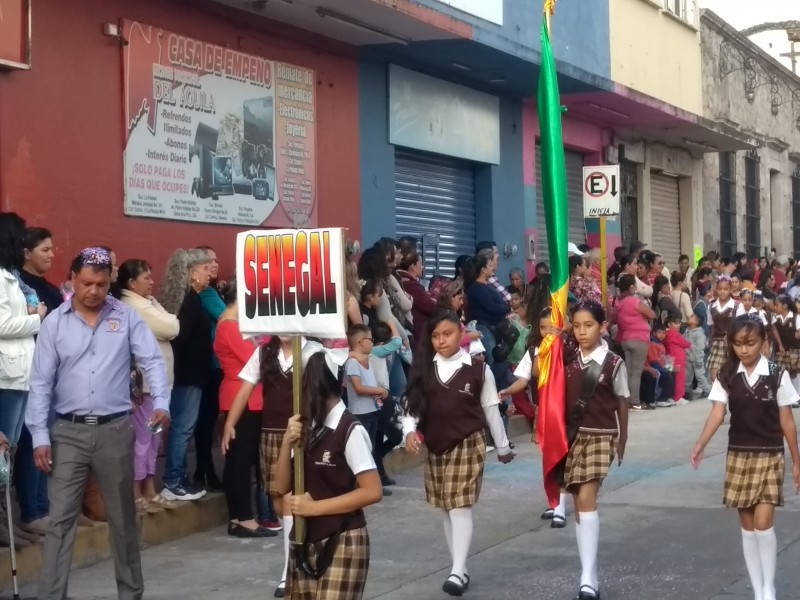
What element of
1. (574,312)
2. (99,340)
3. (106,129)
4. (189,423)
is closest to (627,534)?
(574,312)

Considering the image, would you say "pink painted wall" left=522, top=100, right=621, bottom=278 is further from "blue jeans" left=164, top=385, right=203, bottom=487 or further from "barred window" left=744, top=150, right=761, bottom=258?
"blue jeans" left=164, top=385, right=203, bottom=487

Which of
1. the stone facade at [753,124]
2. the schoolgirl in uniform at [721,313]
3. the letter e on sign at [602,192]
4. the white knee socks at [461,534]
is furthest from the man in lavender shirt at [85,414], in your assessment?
the stone facade at [753,124]

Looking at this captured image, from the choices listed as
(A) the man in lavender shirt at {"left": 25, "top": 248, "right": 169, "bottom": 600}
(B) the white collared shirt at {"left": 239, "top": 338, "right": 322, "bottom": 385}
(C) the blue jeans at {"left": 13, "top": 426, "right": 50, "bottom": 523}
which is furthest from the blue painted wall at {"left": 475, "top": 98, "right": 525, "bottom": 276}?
(A) the man in lavender shirt at {"left": 25, "top": 248, "right": 169, "bottom": 600}

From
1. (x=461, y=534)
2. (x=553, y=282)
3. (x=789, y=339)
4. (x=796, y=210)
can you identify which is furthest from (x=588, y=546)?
(x=796, y=210)

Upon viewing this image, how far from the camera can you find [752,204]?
29.2 meters

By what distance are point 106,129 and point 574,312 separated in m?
4.49

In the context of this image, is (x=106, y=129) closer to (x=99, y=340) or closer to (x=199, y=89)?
(x=199, y=89)

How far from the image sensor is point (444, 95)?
53.0ft

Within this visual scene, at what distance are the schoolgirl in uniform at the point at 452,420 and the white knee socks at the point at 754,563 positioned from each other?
4.81 ft

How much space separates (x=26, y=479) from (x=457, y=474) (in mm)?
2618

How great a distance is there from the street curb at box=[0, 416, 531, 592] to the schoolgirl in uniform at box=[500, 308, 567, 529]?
2342mm

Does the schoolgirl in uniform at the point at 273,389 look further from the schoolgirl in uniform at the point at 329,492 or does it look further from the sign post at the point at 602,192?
the sign post at the point at 602,192

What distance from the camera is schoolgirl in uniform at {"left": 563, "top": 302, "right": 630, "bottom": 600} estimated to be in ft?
25.4

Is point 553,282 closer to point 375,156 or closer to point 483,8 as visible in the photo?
point 375,156
